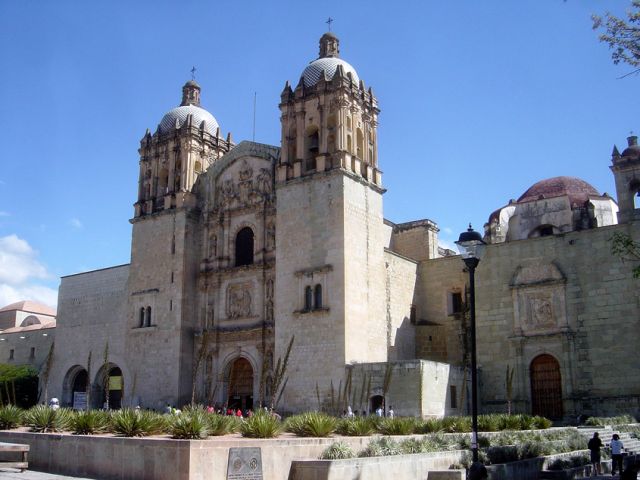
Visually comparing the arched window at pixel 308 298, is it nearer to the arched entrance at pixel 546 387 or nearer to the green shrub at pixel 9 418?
the arched entrance at pixel 546 387

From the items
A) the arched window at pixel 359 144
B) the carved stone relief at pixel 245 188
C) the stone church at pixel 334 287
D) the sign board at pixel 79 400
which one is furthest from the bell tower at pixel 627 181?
the sign board at pixel 79 400

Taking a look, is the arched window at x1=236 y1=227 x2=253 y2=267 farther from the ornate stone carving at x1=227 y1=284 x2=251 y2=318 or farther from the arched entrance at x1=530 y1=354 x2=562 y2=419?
the arched entrance at x1=530 y1=354 x2=562 y2=419

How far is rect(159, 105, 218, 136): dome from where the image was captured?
38031mm

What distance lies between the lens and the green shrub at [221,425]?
1370 centimetres

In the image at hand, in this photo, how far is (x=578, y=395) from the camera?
2780 cm

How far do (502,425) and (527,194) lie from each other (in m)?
20.2

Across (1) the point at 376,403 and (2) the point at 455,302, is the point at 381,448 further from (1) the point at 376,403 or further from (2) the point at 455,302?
(2) the point at 455,302

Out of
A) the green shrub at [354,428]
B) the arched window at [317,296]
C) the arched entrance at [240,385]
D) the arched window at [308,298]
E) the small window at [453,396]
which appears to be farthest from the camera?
the arched entrance at [240,385]

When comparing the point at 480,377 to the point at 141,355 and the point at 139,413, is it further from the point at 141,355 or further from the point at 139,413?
the point at 139,413

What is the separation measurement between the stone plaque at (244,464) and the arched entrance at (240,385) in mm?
20635

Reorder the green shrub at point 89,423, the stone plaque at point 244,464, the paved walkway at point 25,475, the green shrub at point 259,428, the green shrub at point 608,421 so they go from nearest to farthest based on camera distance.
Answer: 1. the stone plaque at point 244,464
2. the paved walkway at point 25,475
3. the green shrub at point 259,428
4. the green shrub at point 89,423
5. the green shrub at point 608,421

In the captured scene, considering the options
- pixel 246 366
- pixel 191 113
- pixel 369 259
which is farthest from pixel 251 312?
pixel 191 113

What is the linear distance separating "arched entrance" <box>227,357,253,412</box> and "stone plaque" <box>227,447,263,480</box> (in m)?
20.6

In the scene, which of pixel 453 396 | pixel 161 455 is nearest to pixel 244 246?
pixel 453 396
